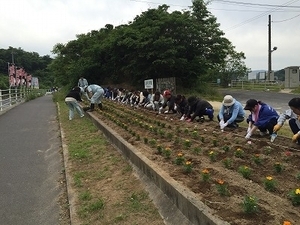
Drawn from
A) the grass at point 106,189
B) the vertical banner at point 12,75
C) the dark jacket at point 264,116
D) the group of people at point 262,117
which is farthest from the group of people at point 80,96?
the vertical banner at point 12,75

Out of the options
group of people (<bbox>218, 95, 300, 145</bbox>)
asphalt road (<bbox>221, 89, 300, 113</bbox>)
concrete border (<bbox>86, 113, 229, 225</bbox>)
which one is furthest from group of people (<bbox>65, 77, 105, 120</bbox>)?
asphalt road (<bbox>221, 89, 300, 113</bbox>)

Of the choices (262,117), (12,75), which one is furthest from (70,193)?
(12,75)

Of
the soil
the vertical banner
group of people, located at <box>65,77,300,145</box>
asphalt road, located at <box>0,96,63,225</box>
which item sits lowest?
asphalt road, located at <box>0,96,63,225</box>

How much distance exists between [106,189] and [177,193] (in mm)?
1565

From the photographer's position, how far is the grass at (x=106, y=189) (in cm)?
391

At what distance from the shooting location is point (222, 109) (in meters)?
8.17

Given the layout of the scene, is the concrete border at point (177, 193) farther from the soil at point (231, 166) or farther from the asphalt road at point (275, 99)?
the asphalt road at point (275, 99)

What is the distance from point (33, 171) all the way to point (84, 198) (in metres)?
2.25

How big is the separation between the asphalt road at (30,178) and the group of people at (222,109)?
12.4 ft

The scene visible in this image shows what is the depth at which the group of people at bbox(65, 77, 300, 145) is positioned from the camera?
593 cm

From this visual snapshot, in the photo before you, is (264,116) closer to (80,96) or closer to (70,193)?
(70,193)

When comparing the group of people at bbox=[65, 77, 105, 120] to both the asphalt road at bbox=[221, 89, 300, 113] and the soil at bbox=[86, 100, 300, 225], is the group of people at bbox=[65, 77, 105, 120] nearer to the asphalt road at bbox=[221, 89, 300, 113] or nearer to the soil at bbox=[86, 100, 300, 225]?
the soil at bbox=[86, 100, 300, 225]

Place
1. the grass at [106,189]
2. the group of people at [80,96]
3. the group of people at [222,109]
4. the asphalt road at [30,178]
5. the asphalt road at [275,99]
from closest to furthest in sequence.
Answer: the grass at [106,189]
the asphalt road at [30,178]
the group of people at [222,109]
the group of people at [80,96]
the asphalt road at [275,99]

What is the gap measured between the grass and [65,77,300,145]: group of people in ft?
8.98
